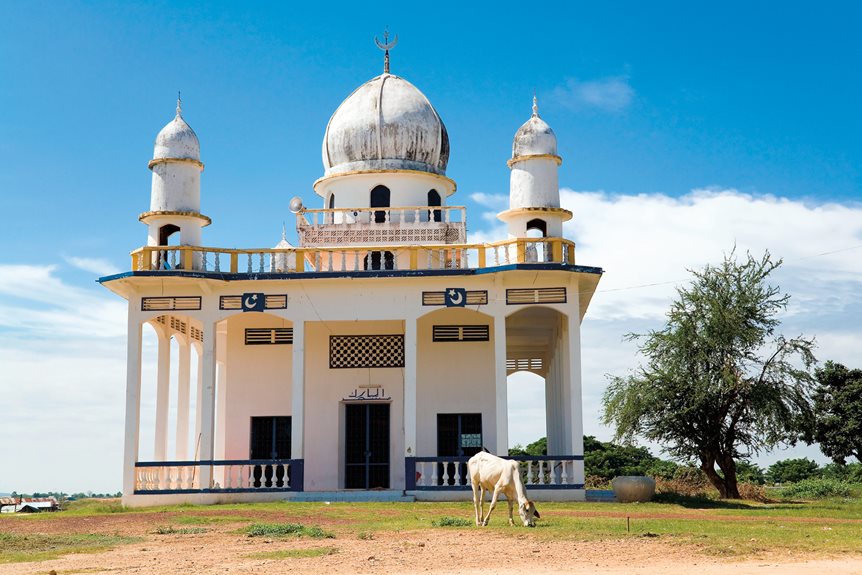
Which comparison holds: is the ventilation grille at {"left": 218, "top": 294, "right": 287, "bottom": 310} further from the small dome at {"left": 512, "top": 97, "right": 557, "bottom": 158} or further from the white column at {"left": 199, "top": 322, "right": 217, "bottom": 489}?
the small dome at {"left": 512, "top": 97, "right": 557, "bottom": 158}

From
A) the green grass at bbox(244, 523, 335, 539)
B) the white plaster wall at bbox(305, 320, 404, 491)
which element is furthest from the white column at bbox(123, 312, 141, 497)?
the green grass at bbox(244, 523, 335, 539)

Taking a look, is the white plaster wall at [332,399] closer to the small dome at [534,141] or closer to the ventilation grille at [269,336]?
the ventilation grille at [269,336]

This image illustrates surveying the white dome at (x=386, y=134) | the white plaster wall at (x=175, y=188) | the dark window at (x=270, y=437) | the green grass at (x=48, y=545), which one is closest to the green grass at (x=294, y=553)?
the green grass at (x=48, y=545)

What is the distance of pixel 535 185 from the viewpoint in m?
26.7

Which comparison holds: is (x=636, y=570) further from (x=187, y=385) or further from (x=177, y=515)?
(x=187, y=385)

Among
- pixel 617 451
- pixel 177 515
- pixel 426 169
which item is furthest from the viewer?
pixel 617 451

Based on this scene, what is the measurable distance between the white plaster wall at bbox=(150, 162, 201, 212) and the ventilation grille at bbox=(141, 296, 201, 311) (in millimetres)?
2272

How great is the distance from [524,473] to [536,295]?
4.15 m

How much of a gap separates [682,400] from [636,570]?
55.2 feet

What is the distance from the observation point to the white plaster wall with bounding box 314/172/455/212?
98.7 feet

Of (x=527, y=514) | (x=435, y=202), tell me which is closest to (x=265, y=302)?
(x=435, y=202)

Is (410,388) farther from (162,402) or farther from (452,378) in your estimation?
(162,402)

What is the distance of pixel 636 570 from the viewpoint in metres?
12.1

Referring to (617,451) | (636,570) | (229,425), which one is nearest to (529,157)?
(229,425)
